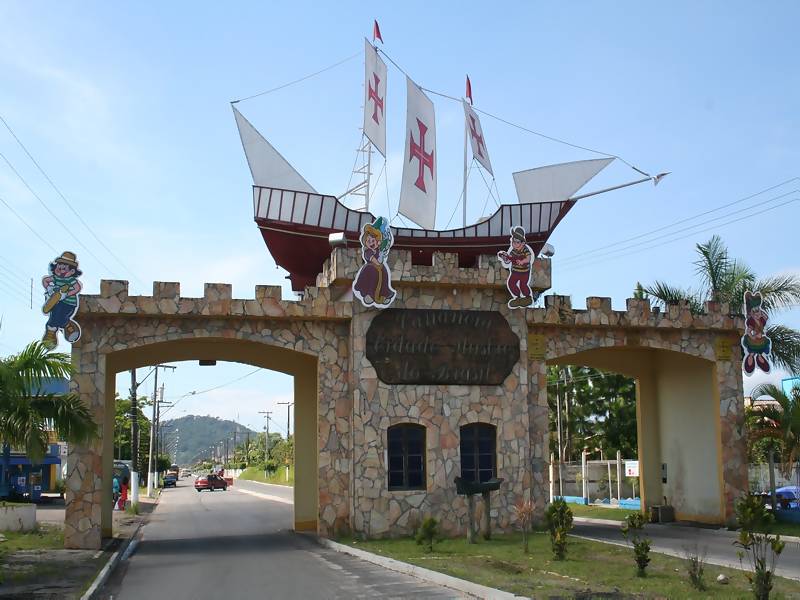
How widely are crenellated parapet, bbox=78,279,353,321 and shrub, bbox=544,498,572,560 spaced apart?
735 cm

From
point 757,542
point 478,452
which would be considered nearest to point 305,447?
point 478,452

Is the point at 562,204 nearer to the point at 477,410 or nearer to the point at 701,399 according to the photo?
the point at 701,399

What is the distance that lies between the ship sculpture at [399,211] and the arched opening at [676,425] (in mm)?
5502

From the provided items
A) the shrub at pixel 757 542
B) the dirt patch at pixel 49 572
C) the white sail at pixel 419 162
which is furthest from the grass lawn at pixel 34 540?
the white sail at pixel 419 162

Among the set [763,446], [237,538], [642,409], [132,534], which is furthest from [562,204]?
[132,534]

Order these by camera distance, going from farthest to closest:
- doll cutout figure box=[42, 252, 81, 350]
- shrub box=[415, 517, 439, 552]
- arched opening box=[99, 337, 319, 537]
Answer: arched opening box=[99, 337, 319, 537] → doll cutout figure box=[42, 252, 81, 350] → shrub box=[415, 517, 439, 552]

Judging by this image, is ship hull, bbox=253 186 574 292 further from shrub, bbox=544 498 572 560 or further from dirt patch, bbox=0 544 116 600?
shrub, bbox=544 498 572 560

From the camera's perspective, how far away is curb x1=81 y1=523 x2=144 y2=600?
43.6 ft

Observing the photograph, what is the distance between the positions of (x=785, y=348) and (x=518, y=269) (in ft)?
33.0

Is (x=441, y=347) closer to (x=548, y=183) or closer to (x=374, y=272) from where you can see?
(x=374, y=272)

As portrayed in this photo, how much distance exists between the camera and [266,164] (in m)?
29.2

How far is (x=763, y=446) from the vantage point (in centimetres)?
3070

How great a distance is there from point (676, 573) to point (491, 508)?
834 cm

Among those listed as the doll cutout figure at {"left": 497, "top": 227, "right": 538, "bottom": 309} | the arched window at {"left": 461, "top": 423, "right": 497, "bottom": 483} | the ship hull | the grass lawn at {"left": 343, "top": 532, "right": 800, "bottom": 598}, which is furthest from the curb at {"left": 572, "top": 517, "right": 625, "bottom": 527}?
the ship hull
